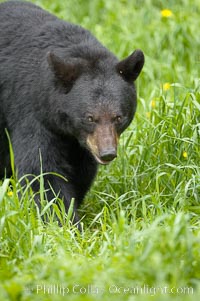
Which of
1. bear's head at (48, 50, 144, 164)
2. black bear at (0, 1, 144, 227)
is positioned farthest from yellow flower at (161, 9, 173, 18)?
bear's head at (48, 50, 144, 164)

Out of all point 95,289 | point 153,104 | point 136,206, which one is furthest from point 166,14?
point 95,289

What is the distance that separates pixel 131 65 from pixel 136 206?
118 centimetres

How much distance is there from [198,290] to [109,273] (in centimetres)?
57

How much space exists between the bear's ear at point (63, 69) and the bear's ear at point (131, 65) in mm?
378

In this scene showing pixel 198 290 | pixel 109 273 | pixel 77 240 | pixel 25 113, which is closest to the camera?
pixel 198 290

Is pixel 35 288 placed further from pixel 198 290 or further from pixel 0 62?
pixel 0 62

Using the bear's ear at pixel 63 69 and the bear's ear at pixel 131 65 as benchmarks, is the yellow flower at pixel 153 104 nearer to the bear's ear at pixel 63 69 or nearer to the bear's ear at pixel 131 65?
the bear's ear at pixel 131 65

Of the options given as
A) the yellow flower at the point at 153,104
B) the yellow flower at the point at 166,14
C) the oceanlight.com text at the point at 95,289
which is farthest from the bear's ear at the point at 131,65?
the yellow flower at the point at 166,14

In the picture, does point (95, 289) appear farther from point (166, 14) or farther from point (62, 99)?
point (166, 14)

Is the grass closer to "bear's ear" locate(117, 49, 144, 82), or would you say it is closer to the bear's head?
the bear's head

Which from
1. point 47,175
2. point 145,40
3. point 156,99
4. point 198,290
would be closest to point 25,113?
point 47,175

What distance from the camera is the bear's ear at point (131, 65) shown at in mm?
6559

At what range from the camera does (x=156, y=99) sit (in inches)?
313

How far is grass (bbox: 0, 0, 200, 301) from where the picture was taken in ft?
14.9
